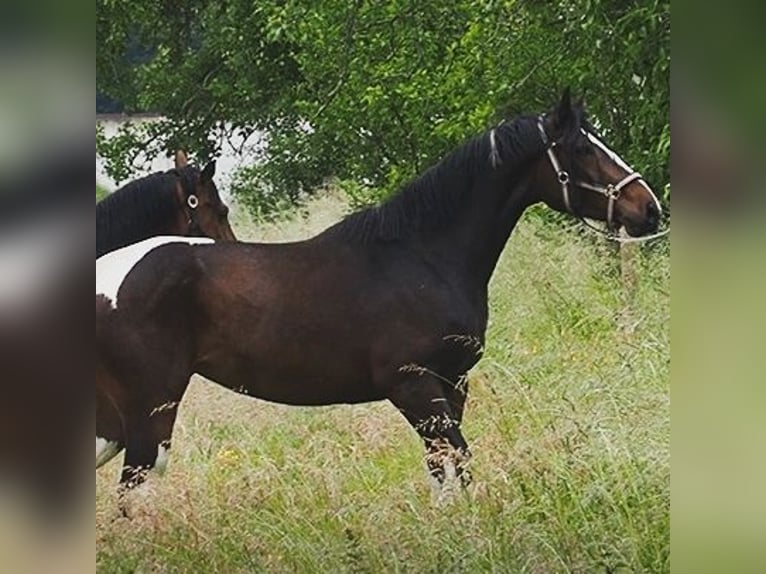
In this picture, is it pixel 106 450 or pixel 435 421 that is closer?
pixel 106 450

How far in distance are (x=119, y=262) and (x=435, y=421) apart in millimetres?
983

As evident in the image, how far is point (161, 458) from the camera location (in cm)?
325

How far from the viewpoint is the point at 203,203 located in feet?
10.6

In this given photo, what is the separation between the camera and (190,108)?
3.18 meters

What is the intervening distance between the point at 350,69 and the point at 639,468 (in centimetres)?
136

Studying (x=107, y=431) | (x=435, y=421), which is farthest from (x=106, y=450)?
(x=435, y=421)

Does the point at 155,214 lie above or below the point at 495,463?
above

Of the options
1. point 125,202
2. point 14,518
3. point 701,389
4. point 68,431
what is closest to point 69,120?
point 68,431

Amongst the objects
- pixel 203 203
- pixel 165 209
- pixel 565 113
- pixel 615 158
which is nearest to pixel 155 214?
pixel 165 209

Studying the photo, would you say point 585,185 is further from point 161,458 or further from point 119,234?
point 161,458

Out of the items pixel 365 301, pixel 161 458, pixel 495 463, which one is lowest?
pixel 495 463

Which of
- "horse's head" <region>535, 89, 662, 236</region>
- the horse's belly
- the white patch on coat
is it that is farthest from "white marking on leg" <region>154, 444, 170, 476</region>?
"horse's head" <region>535, 89, 662, 236</region>

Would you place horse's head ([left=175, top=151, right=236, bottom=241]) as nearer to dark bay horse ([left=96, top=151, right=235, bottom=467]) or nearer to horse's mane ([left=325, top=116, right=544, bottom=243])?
dark bay horse ([left=96, top=151, right=235, bottom=467])

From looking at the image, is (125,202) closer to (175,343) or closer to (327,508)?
(175,343)
